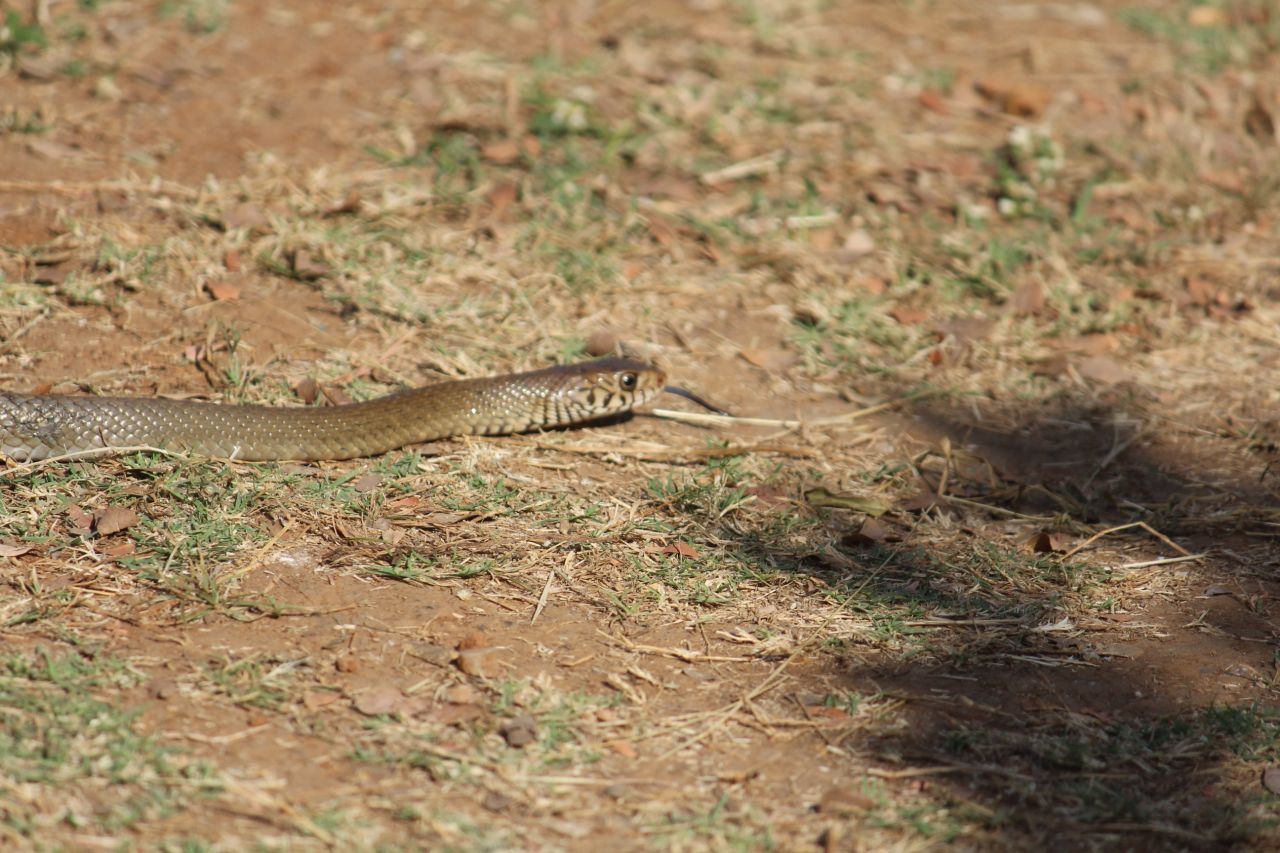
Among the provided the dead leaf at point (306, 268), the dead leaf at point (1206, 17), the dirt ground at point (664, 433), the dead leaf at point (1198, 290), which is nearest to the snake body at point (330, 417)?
the dirt ground at point (664, 433)

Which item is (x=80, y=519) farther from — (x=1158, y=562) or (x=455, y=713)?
(x=1158, y=562)

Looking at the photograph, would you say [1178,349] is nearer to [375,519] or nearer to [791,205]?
[791,205]

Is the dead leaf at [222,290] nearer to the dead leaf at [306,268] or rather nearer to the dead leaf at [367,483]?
the dead leaf at [306,268]

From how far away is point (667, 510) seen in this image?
223 inches

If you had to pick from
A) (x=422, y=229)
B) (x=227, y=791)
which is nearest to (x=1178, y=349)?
(x=422, y=229)

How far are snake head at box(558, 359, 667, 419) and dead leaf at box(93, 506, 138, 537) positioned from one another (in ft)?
6.62

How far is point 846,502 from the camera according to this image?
5809mm

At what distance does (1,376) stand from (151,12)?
4.16 m

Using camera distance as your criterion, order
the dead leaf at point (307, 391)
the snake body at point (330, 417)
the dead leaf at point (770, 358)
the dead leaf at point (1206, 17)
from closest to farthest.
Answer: the snake body at point (330, 417) → the dead leaf at point (307, 391) → the dead leaf at point (770, 358) → the dead leaf at point (1206, 17)

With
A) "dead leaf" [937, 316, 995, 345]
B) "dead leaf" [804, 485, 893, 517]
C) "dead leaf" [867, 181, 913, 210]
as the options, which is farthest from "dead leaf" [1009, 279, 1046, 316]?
"dead leaf" [804, 485, 893, 517]

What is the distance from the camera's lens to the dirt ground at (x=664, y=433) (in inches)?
162

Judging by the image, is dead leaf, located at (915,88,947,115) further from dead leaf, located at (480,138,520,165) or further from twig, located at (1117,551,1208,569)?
twig, located at (1117,551,1208,569)

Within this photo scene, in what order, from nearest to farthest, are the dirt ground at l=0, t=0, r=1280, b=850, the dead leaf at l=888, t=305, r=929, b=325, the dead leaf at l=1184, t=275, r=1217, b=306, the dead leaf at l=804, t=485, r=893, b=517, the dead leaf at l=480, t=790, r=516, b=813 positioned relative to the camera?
the dead leaf at l=480, t=790, r=516, b=813
the dirt ground at l=0, t=0, r=1280, b=850
the dead leaf at l=804, t=485, r=893, b=517
the dead leaf at l=888, t=305, r=929, b=325
the dead leaf at l=1184, t=275, r=1217, b=306

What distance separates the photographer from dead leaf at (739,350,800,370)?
22.9 ft
